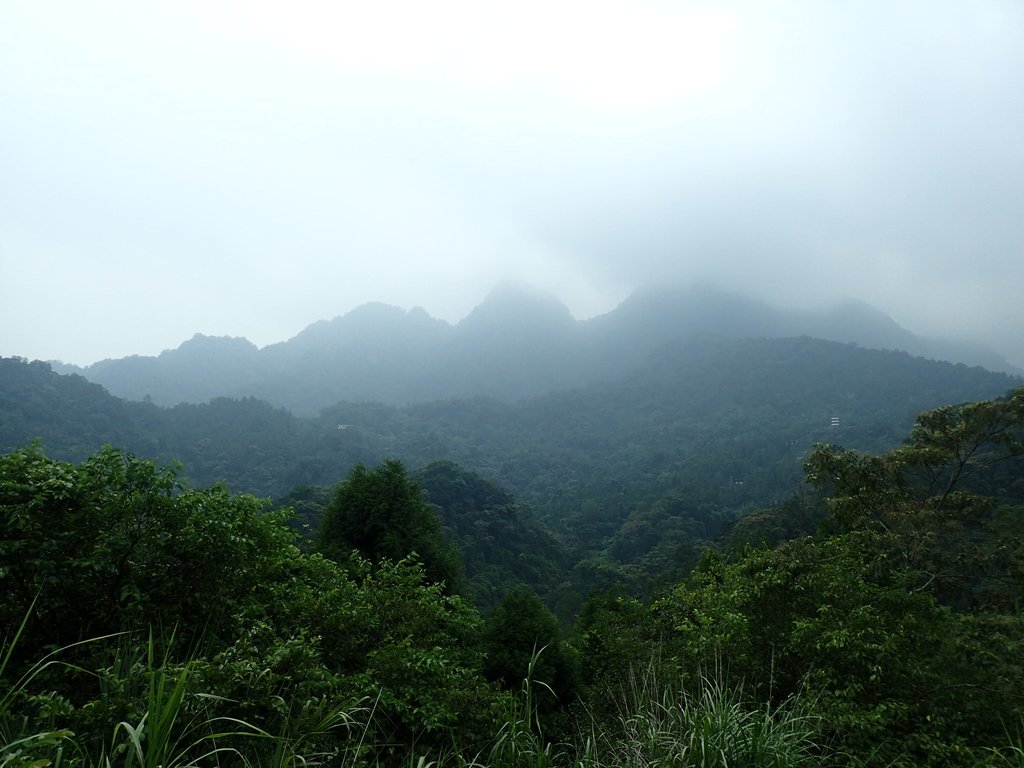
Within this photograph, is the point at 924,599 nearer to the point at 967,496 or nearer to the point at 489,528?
the point at 967,496

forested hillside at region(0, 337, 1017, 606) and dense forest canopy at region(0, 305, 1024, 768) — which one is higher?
dense forest canopy at region(0, 305, 1024, 768)

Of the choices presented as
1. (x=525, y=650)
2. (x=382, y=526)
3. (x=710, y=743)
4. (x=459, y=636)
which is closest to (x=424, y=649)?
(x=459, y=636)

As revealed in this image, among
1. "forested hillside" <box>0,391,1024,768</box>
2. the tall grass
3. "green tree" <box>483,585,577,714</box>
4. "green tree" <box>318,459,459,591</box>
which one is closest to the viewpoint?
the tall grass

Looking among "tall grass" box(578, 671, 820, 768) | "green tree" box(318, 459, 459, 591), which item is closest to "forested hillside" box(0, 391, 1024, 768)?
"tall grass" box(578, 671, 820, 768)

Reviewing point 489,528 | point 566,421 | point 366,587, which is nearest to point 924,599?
point 366,587

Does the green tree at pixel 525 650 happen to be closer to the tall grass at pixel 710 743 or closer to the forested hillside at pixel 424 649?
the forested hillside at pixel 424 649


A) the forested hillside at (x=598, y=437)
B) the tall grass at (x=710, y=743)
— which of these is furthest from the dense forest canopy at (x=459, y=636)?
the forested hillside at (x=598, y=437)

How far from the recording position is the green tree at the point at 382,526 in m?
17.4

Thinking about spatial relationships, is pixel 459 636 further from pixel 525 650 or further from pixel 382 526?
pixel 382 526

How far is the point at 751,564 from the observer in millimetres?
12047

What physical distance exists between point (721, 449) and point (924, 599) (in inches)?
4080

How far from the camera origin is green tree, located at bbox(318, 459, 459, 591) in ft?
57.2

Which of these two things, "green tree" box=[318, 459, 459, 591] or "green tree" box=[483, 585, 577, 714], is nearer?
"green tree" box=[483, 585, 577, 714]

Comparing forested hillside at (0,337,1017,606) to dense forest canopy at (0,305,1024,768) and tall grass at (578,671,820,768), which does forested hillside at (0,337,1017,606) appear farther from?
tall grass at (578,671,820,768)
